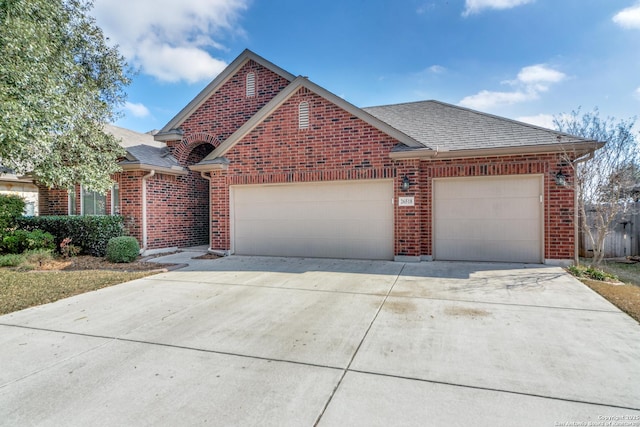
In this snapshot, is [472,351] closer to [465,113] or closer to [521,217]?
[521,217]

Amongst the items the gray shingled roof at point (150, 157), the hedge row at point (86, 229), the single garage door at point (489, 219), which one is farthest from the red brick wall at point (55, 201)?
the single garage door at point (489, 219)

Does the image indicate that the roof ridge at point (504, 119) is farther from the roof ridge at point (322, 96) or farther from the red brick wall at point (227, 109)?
the red brick wall at point (227, 109)

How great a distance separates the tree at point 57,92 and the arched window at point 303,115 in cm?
533

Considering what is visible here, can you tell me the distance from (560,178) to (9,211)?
15888 millimetres

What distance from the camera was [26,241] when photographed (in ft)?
32.9

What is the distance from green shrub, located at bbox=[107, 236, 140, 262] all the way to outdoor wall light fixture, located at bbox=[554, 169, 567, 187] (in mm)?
10997

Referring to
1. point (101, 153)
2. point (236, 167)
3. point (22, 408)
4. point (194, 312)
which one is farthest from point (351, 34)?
point (22, 408)

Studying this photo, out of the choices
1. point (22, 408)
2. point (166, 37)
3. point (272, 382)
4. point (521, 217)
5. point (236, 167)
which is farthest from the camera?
point (166, 37)

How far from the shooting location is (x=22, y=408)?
2787mm

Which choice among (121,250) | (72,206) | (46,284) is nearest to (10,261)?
(121,250)

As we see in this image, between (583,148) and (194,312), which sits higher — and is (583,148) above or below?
above

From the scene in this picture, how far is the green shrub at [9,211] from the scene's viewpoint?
35.6 feet

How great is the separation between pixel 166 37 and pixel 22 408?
12067mm

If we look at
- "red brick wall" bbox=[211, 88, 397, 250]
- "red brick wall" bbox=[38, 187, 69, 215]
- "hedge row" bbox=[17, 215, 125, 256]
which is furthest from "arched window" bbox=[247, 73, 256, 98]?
"red brick wall" bbox=[38, 187, 69, 215]
